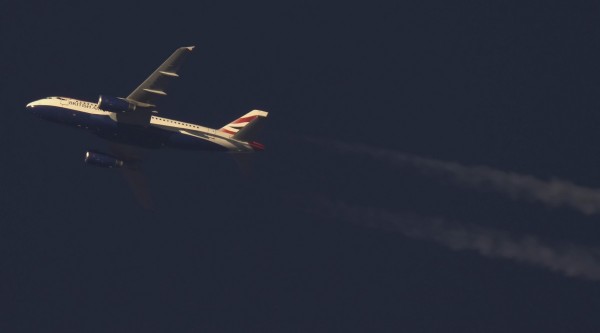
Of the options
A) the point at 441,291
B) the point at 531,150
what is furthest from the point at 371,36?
the point at 441,291

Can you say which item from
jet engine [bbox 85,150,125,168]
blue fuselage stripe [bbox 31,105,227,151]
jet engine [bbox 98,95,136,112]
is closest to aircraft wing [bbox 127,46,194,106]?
jet engine [bbox 98,95,136,112]

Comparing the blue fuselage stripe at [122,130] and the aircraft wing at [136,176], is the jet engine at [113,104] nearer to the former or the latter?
the blue fuselage stripe at [122,130]

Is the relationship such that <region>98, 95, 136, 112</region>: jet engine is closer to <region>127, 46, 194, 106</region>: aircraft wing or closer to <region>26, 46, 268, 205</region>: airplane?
<region>26, 46, 268, 205</region>: airplane

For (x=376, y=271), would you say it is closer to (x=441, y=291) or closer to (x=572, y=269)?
(x=441, y=291)

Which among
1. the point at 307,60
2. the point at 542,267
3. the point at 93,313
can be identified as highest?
the point at 307,60

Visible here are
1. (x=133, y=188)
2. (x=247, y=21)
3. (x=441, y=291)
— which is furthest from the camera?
(x=247, y=21)

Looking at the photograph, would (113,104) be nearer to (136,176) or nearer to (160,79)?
(160,79)
